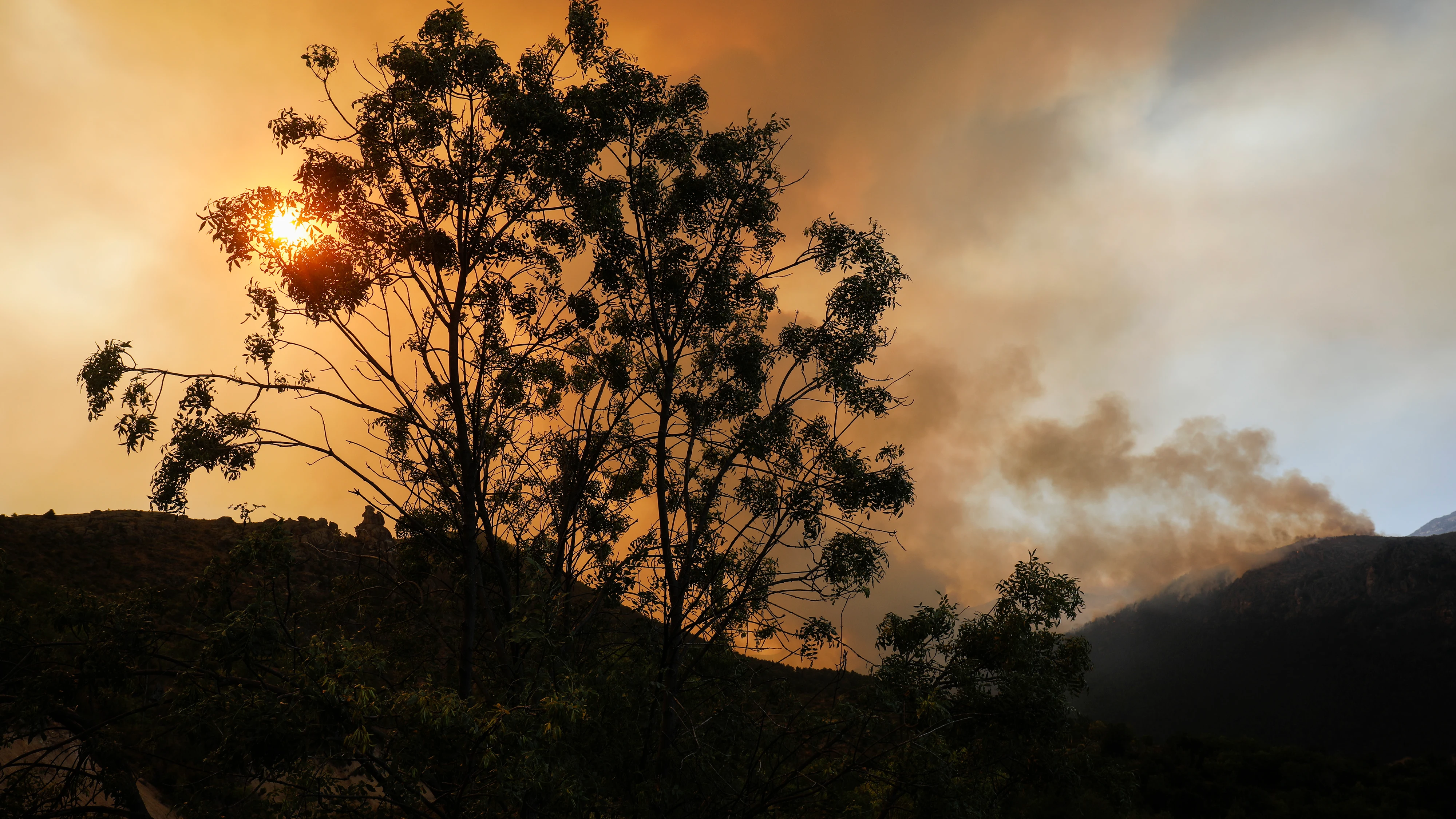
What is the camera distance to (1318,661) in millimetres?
101875

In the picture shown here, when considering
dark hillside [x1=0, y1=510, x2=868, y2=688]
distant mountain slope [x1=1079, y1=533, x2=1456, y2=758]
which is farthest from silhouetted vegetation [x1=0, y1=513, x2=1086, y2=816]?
distant mountain slope [x1=1079, y1=533, x2=1456, y2=758]

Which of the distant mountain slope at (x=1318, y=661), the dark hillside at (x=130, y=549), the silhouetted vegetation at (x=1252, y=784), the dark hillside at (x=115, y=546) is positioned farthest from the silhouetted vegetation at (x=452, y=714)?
the distant mountain slope at (x=1318, y=661)

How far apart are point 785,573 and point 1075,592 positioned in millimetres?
5645

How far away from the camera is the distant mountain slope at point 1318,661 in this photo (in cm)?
8588

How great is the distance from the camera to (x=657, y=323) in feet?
45.4

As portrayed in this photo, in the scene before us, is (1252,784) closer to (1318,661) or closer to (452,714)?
(452,714)

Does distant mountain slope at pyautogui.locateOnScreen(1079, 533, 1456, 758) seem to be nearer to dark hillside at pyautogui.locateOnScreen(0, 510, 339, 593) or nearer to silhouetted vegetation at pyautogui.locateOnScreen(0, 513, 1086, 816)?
silhouetted vegetation at pyautogui.locateOnScreen(0, 513, 1086, 816)

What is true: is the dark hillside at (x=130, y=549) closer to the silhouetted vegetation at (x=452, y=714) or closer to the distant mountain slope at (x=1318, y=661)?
the silhouetted vegetation at (x=452, y=714)

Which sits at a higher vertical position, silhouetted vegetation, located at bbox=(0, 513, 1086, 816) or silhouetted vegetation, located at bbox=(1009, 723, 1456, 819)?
silhouetted vegetation, located at bbox=(0, 513, 1086, 816)

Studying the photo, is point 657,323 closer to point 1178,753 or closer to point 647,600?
point 647,600

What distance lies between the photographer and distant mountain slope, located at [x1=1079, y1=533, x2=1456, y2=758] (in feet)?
282

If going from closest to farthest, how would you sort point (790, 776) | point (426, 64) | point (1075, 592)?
point (790, 776)
point (426, 64)
point (1075, 592)

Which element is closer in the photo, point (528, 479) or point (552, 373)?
point (552, 373)

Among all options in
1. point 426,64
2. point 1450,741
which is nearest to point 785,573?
point 426,64
